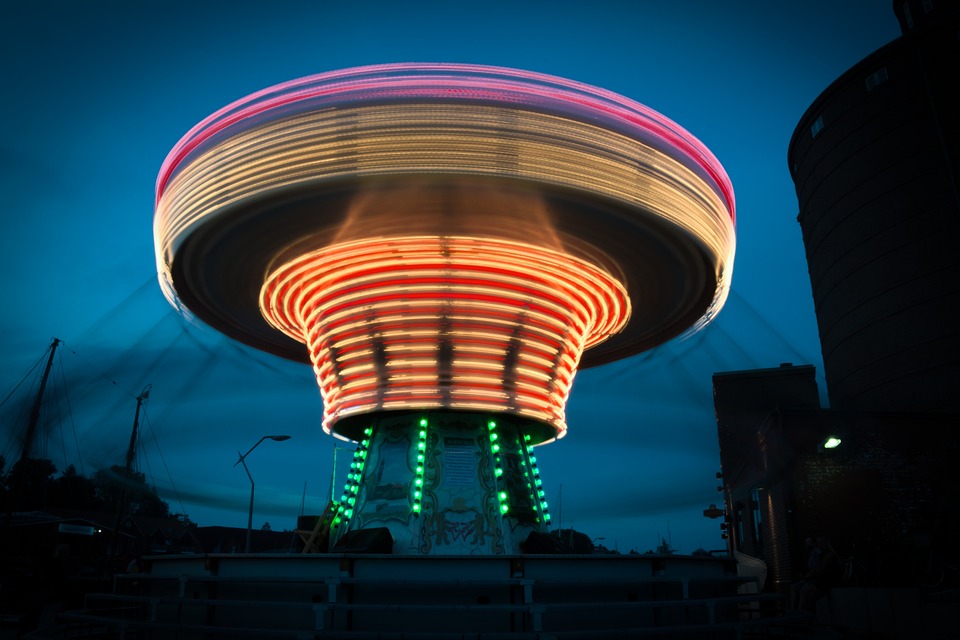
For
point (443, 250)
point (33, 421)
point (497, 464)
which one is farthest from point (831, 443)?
point (33, 421)

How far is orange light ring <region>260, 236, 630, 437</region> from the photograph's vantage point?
35.9ft

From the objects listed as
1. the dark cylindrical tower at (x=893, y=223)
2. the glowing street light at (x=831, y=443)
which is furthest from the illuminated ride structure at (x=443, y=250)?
the dark cylindrical tower at (x=893, y=223)

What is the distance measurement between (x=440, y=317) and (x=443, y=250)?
40.1 inches

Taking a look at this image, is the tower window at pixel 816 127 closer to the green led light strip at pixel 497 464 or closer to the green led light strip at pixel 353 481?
the green led light strip at pixel 497 464

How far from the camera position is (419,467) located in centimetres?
1116

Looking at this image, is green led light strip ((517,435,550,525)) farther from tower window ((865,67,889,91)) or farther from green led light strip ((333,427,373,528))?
tower window ((865,67,889,91))

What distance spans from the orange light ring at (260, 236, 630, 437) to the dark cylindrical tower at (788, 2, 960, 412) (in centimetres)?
2230

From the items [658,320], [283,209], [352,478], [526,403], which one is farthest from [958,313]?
[283,209]

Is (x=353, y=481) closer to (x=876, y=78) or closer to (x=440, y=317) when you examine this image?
(x=440, y=317)

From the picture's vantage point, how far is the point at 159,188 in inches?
452

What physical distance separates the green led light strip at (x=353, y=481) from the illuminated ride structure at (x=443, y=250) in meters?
0.05

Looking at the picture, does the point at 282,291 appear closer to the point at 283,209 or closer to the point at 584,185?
the point at 283,209

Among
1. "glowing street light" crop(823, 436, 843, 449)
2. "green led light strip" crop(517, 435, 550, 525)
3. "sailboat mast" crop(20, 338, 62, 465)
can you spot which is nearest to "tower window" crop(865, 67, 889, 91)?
"glowing street light" crop(823, 436, 843, 449)

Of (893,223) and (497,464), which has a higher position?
(893,223)
